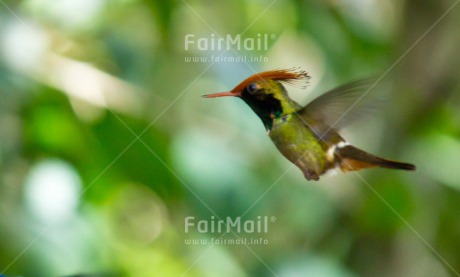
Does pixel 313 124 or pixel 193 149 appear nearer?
pixel 313 124

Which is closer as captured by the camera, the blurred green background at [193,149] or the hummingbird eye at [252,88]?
the hummingbird eye at [252,88]

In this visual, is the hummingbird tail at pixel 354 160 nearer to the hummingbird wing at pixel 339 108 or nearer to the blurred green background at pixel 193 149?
the hummingbird wing at pixel 339 108

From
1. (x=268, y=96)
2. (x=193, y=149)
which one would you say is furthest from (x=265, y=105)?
(x=193, y=149)

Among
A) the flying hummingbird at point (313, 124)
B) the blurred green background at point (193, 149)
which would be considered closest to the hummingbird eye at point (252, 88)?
the flying hummingbird at point (313, 124)

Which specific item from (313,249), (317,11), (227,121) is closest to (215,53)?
(227,121)

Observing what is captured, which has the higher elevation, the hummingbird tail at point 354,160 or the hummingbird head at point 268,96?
the hummingbird head at point 268,96

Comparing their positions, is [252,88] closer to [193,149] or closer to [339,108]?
[339,108]

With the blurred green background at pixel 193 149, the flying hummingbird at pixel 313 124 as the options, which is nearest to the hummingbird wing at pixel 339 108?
the flying hummingbird at pixel 313 124
